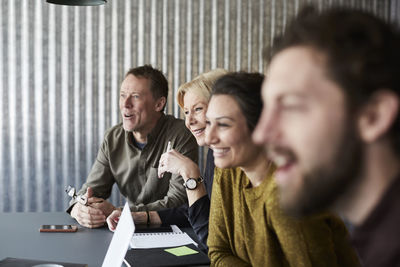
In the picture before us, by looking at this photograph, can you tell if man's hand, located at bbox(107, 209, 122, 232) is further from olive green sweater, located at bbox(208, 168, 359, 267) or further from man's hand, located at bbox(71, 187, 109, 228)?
olive green sweater, located at bbox(208, 168, 359, 267)

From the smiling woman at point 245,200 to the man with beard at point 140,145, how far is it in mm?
800

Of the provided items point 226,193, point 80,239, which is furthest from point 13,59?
point 226,193

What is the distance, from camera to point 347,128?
727mm

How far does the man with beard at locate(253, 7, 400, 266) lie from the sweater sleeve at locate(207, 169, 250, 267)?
2.51ft

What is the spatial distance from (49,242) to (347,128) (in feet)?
4.58

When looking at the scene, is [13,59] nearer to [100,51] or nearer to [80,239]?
[100,51]

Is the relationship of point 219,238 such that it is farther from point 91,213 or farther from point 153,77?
point 153,77

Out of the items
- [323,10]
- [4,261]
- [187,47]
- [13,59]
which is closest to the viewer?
[323,10]

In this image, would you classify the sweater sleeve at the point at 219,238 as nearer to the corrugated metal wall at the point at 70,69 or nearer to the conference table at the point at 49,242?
the conference table at the point at 49,242

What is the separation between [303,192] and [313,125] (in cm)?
12

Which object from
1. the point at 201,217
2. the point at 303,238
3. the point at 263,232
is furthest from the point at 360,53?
the point at 201,217

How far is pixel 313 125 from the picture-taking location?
0.74 meters

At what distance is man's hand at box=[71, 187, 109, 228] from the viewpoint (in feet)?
6.58

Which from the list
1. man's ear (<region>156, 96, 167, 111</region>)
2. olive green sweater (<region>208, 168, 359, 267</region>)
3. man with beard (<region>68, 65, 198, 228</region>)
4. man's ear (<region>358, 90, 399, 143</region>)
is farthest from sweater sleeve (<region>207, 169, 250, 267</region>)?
man's ear (<region>156, 96, 167, 111</region>)
